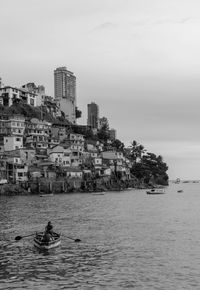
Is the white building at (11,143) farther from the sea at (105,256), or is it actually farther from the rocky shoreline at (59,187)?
the sea at (105,256)

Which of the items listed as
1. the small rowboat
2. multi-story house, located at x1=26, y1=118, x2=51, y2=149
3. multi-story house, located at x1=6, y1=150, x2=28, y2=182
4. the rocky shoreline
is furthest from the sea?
multi-story house, located at x1=26, y1=118, x2=51, y2=149

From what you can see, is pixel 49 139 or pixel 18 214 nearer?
pixel 18 214

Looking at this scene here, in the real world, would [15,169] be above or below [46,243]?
above

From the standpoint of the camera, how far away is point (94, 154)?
168m

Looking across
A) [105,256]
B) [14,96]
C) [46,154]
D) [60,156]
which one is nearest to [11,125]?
[46,154]

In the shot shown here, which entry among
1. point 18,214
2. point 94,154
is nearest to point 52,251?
point 18,214

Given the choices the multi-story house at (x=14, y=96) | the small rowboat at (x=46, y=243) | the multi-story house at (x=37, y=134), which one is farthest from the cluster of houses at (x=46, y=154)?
the small rowboat at (x=46, y=243)

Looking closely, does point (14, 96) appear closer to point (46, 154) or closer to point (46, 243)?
point (46, 154)

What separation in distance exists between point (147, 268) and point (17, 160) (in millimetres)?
102621

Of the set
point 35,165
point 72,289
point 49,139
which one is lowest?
point 72,289

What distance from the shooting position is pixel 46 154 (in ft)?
487

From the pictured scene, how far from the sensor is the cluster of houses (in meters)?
130

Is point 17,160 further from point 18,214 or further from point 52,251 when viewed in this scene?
point 52,251

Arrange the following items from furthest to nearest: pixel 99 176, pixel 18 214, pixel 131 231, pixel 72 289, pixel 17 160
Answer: pixel 99 176 → pixel 17 160 → pixel 18 214 → pixel 131 231 → pixel 72 289
